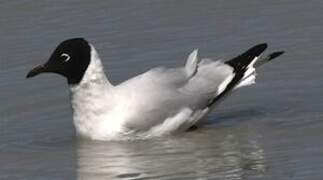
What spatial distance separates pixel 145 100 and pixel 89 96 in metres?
0.46

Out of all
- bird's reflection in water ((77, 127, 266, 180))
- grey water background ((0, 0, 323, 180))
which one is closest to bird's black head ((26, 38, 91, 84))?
grey water background ((0, 0, 323, 180))

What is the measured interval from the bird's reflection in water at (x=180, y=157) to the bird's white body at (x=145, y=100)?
102 mm

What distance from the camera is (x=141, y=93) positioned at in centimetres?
935

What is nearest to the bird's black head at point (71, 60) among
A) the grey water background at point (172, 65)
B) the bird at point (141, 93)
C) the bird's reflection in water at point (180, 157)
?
the bird at point (141, 93)

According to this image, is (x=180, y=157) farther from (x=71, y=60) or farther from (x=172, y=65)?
(x=172, y=65)

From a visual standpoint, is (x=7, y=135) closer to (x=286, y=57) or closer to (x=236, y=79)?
(x=236, y=79)

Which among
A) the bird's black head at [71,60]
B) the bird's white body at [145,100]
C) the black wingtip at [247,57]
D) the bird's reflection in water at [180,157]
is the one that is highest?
the bird's black head at [71,60]

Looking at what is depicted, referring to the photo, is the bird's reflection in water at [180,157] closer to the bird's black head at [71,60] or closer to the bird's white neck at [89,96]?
the bird's white neck at [89,96]

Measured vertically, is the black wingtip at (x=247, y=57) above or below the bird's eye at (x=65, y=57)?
below

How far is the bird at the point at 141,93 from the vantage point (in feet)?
30.6

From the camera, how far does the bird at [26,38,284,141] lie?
9.34m

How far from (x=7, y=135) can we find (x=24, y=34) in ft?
8.34

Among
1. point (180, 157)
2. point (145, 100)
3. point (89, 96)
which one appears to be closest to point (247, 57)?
point (145, 100)

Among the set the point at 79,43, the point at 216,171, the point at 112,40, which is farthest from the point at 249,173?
the point at 112,40
